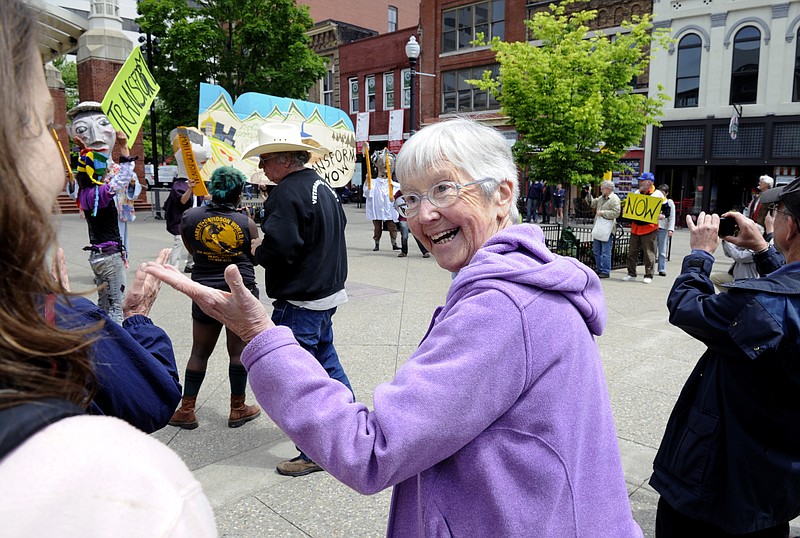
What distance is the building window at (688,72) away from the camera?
78.4 feet

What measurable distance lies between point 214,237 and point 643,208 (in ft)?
28.7

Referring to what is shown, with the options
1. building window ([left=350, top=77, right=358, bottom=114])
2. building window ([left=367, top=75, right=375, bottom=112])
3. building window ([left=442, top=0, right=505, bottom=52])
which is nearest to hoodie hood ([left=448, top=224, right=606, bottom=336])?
building window ([left=442, top=0, right=505, bottom=52])

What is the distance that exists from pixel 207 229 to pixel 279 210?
802 mm

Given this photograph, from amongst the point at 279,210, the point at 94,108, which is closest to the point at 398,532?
the point at 279,210

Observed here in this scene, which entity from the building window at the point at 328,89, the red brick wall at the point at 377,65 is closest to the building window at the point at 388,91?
the red brick wall at the point at 377,65

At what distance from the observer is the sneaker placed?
147 inches

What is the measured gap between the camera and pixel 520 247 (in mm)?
1528

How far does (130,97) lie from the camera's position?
5426mm

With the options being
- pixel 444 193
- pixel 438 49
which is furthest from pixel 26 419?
pixel 438 49

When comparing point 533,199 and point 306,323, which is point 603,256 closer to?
point 306,323

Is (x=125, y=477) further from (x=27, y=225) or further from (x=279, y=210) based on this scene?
(x=279, y=210)

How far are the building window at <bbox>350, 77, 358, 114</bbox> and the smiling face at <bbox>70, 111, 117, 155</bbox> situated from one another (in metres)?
32.0

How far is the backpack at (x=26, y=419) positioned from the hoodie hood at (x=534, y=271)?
0.92 meters

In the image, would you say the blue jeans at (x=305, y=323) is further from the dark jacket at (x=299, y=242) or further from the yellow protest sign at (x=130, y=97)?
the yellow protest sign at (x=130, y=97)
